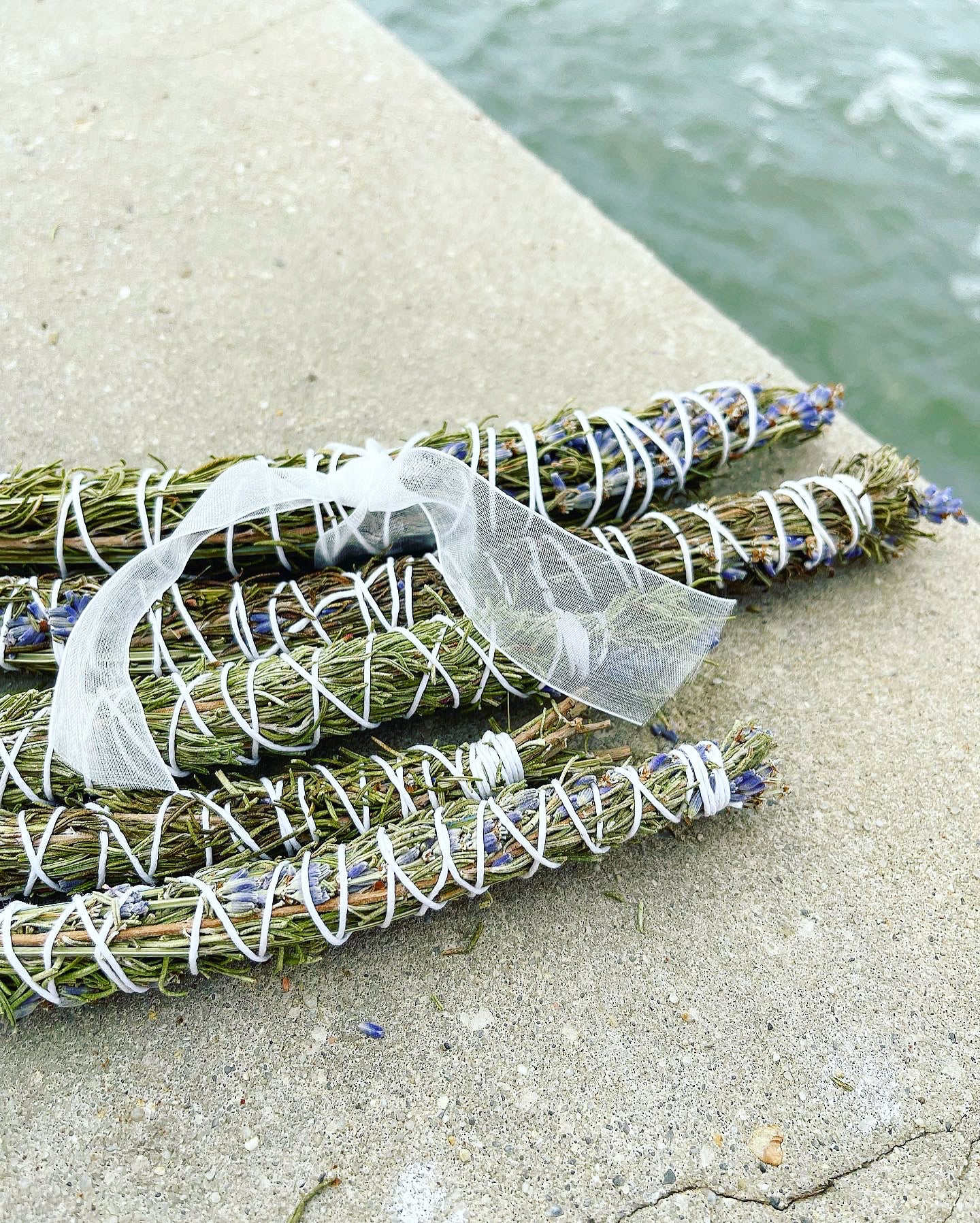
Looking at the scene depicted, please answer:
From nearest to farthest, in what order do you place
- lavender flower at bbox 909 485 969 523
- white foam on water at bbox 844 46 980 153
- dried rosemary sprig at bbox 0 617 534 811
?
dried rosemary sprig at bbox 0 617 534 811 < lavender flower at bbox 909 485 969 523 < white foam on water at bbox 844 46 980 153

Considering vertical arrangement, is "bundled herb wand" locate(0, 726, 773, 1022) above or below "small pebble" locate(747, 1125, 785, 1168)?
above

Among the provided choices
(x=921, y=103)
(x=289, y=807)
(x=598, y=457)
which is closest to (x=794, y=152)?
(x=921, y=103)

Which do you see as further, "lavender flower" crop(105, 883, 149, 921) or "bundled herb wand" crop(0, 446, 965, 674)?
"bundled herb wand" crop(0, 446, 965, 674)

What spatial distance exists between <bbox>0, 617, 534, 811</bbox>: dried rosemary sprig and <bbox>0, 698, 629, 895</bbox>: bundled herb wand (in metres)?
0.04

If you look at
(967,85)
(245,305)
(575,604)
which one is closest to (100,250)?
(245,305)

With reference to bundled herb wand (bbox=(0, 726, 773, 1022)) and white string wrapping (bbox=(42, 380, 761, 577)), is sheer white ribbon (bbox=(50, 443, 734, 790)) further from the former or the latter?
bundled herb wand (bbox=(0, 726, 773, 1022))

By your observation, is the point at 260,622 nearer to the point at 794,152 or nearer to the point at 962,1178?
the point at 962,1178

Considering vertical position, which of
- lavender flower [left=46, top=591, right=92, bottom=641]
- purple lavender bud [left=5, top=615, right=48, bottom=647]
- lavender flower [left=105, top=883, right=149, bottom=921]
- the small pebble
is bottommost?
the small pebble

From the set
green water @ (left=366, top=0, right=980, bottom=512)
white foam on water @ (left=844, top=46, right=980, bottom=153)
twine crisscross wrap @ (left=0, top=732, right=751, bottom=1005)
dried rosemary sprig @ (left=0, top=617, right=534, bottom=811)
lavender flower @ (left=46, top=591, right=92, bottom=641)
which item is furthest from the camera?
white foam on water @ (left=844, top=46, right=980, bottom=153)

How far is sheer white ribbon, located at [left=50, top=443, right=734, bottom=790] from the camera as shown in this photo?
1.51 meters

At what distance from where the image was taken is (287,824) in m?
1.42

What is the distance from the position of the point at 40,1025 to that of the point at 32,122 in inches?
82.7

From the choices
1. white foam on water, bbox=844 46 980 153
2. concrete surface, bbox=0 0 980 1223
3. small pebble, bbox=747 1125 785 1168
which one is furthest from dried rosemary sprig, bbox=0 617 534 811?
white foam on water, bbox=844 46 980 153

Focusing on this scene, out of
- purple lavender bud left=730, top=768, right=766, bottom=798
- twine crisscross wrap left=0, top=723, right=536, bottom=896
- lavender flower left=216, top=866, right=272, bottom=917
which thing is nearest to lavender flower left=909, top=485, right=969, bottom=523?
purple lavender bud left=730, top=768, right=766, bottom=798
